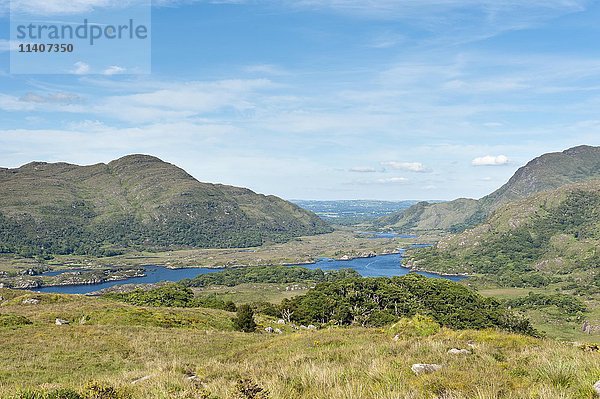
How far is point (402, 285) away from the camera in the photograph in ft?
409

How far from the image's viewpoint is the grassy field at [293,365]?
9.84m

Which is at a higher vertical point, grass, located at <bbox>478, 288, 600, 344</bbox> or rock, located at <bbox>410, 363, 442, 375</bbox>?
rock, located at <bbox>410, 363, 442, 375</bbox>

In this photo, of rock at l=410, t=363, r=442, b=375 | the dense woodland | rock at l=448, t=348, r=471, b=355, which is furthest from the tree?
rock at l=410, t=363, r=442, b=375

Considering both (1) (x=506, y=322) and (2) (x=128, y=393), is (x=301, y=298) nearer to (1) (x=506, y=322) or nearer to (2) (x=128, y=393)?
(1) (x=506, y=322)

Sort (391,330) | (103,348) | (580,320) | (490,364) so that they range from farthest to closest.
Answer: (580,320) < (391,330) < (103,348) < (490,364)

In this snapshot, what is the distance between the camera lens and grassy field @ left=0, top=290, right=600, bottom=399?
9836 mm

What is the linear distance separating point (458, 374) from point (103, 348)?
22499 millimetres

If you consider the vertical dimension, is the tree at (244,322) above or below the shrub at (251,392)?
below

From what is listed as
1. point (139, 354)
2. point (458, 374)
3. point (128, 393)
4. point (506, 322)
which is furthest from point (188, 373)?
point (506, 322)

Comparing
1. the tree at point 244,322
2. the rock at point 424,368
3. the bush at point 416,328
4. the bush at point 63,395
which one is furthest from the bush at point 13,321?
the rock at point 424,368

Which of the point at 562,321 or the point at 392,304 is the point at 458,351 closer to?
the point at 392,304

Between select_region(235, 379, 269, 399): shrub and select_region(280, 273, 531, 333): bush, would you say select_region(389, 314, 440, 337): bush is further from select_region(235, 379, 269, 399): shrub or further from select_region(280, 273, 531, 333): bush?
select_region(280, 273, 531, 333): bush

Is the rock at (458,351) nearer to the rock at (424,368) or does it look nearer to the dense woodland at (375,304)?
the rock at (424,368)

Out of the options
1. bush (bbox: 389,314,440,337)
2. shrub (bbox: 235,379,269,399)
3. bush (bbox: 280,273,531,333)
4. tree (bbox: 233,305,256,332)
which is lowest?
bush (bbox: 280,273,531,333)
